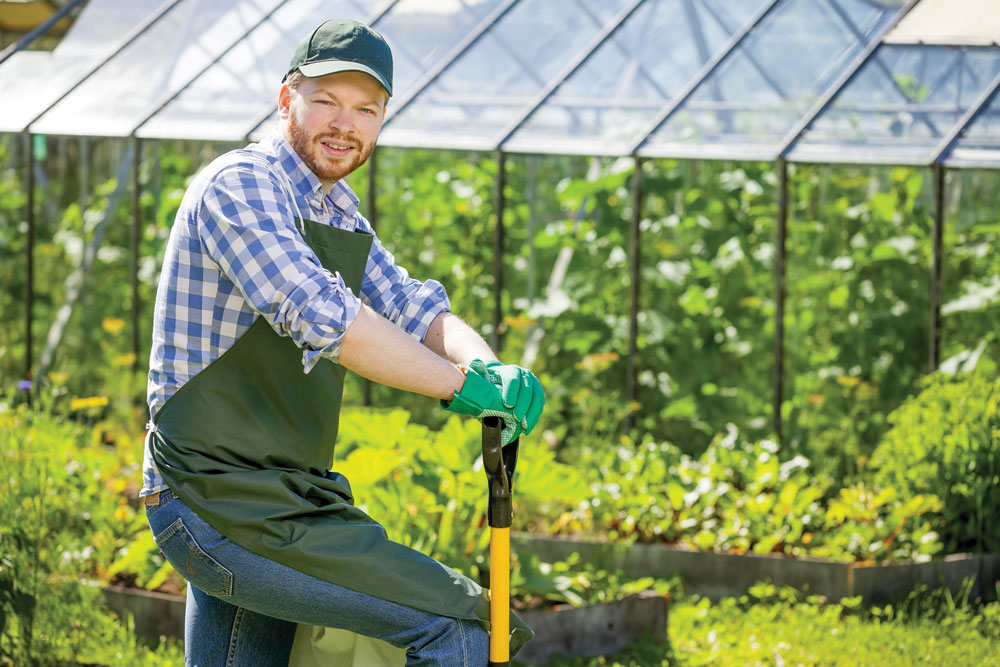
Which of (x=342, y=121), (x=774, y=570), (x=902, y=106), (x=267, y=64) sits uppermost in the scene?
(x=267, y=64)

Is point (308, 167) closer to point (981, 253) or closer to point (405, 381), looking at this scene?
point (405, 381)

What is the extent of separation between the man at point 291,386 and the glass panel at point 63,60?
4.52 m

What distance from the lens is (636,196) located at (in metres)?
5.32

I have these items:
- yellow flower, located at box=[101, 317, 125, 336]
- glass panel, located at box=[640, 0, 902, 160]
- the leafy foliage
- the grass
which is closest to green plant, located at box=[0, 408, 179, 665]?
the grass

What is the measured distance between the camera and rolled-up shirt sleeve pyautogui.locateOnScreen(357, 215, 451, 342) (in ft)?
7.41

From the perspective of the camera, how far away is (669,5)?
5887 mm

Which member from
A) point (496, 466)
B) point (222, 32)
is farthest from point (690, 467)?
point (222, 32)

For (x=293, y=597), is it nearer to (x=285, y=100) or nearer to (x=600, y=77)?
(x=285, y=100)

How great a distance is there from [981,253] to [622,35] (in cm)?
194

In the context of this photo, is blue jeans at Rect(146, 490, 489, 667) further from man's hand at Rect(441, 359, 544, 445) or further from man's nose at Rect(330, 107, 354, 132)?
man's nose at Rect(330, 107, 354, 132)

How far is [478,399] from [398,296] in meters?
0.45

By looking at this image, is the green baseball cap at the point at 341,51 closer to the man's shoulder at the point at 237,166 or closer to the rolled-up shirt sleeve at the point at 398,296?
the man's shoulder at the point at 237,166

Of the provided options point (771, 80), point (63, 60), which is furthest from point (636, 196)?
point (63, 60)

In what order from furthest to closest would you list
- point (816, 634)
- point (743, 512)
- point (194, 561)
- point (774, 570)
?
point (743, 512), point (774, 570), point (816, 634), point (194, 561)
